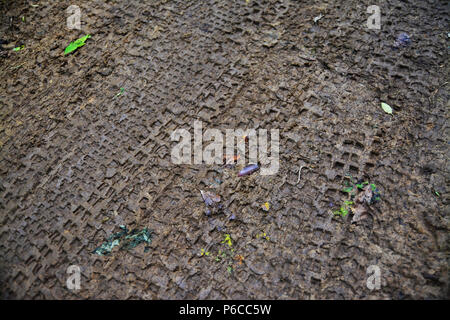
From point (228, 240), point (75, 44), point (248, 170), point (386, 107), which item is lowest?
point (228, 240)

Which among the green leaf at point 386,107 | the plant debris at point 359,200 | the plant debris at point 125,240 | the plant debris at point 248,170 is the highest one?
the green leaf at point 386,107

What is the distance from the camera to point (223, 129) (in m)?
1.88

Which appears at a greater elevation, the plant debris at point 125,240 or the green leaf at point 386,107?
the green leaf at point 386,107

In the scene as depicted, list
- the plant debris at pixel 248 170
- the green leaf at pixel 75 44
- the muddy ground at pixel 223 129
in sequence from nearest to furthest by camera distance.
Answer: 1. the muddy ground at pixel 223 129
2. the plant debris at pixel 248 170
3. the green leaf at pixel 75 44

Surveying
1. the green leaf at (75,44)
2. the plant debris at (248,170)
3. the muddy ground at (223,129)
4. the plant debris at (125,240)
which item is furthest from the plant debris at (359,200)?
the green leaf at (75,44)

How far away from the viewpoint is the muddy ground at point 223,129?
151 cm

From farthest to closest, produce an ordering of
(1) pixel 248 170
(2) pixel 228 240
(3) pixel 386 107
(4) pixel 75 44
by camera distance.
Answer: (4) pixel 75 44 < (3) pixel 386 107 < (1) pixel 248 170 < (2) pixel 228 240

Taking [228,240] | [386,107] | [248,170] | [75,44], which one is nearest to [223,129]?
[248,170]

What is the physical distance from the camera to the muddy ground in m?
1.51

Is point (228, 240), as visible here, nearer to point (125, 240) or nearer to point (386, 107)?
point (125, 240)

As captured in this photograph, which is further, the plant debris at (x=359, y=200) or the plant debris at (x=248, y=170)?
the plant debris at (x=248, y=170)

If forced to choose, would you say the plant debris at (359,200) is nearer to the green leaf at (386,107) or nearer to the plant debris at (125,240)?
the green leaf at (386,107)

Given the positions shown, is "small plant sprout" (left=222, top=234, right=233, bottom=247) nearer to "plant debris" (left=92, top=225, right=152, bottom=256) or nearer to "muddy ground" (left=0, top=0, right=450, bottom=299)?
"muddy ground" (left=0, top=0, right=450, bottom=299)
